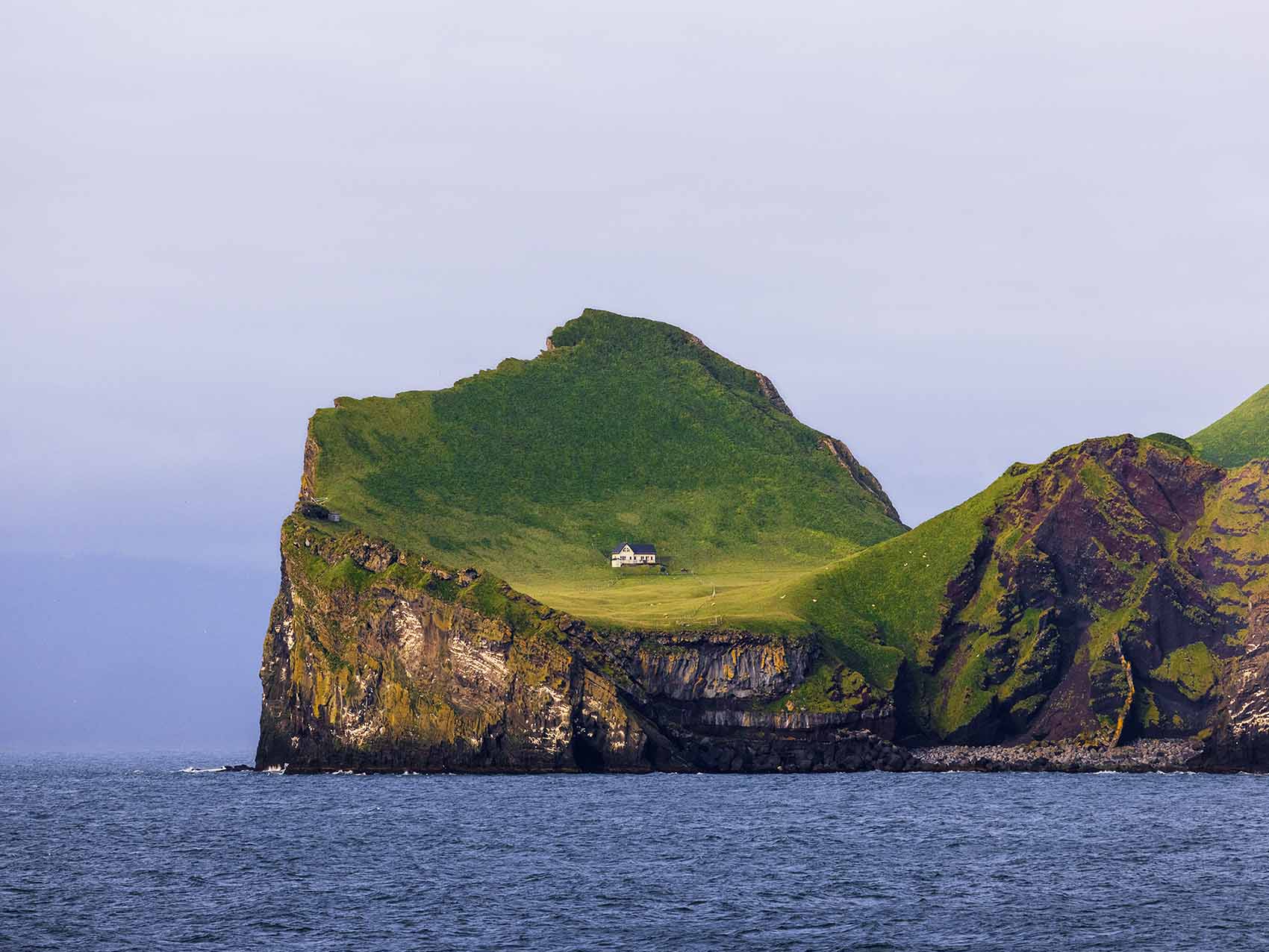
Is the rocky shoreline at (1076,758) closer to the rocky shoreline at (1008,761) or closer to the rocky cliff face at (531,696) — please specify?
the rocky shoreline at (1008,761)

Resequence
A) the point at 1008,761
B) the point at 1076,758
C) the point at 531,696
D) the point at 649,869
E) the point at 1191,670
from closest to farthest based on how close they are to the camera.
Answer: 1. the point at 649,869
2. the point at 531,696
3. the point at 1076,758
4. the point at 1008,761
5. the point at 1191,670

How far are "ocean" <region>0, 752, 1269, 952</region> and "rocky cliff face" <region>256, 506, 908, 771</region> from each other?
26186 millimetres

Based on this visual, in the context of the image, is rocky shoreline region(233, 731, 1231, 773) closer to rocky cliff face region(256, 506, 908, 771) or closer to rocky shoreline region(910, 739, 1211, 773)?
rocky shoreline region(910, 739, 1211, 773)

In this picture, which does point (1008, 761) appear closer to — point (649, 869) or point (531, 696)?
point (531, 696)

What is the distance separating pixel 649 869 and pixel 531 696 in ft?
283

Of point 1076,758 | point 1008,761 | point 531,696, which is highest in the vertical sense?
point 531,696

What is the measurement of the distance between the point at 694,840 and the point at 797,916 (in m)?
30.8

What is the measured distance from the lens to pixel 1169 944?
71375 millimetres

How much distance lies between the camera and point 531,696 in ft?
595

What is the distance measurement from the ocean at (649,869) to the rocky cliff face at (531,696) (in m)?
26.2

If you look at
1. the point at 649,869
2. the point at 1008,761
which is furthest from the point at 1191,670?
the point at 649,869

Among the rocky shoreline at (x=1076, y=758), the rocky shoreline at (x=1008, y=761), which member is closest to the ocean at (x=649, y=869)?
the rocky shoreline at (x=1008, y=761)

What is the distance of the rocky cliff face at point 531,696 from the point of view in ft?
591

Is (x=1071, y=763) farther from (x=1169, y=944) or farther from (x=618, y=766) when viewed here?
(x=1169, y=944)
